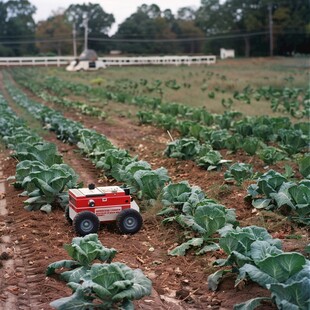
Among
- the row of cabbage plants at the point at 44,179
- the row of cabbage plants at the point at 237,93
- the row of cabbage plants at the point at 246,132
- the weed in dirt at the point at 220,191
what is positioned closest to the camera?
the row of cabbage plants at the point at 44,179

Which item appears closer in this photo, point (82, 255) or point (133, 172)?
point (82, 255)

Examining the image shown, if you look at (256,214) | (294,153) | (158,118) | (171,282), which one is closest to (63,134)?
(158,118)

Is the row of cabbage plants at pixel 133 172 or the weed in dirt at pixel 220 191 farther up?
the row of cabbage plants at pixel 133 172

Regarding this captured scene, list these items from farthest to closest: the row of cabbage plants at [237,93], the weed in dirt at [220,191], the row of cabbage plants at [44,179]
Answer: the row of cabbage plants at [237,93]
the weed in dirt at [220,191]
the row of cabbage plants at [44,179]

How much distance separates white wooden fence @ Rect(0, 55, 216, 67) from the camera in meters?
53.8

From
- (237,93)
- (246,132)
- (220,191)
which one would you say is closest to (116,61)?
(237,93)

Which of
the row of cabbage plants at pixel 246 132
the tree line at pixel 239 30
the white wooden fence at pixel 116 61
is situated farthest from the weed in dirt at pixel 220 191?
the white wooden fence at pixel 116 61

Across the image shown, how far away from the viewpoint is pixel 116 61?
5459cm

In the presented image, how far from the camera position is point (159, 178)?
816cm

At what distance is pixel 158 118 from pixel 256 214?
974cm

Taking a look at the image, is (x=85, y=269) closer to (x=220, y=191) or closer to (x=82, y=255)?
(x=82, y=255)

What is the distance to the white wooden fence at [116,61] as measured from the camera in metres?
53.8

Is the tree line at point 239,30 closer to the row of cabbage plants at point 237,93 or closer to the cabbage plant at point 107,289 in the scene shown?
the row of cabbage plants at point 237,93

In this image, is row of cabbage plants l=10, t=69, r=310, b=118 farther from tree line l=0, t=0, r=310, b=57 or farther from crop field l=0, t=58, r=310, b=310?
tree line l=0, t=0, r=310, b=57
